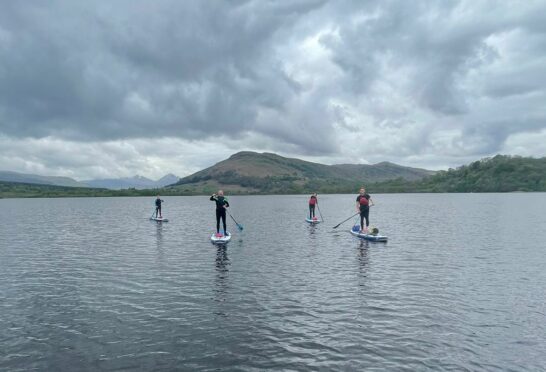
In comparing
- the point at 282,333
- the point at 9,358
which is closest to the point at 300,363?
the point at 282,333

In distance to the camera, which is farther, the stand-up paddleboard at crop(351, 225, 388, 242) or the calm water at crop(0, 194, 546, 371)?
the stand-up paddleboard at crop(351, 225, 388, 242)

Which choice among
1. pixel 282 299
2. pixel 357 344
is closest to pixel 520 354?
pixel 357 344

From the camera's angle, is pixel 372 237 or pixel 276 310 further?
pixel 372 237

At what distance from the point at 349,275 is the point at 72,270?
1857 centimetres

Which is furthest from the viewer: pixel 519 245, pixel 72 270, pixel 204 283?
pixel 519 245

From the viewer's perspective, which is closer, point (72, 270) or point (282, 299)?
point (282, 299)

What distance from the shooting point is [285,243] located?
128 ft

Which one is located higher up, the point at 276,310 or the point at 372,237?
the point at 372,237

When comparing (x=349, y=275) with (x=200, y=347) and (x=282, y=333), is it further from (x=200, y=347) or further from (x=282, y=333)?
(x=200, y=347)

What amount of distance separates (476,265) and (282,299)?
1588 centimetres

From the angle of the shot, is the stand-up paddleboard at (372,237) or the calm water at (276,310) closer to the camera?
the calm water at (276,310)

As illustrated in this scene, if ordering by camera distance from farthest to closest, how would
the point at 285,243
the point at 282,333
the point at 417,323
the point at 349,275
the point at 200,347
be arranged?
the point at 285,243, the point at 349,275, the point at 417,323, the point at 282,333, the point at 200,347

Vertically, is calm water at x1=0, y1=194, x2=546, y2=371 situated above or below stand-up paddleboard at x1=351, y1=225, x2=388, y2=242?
below

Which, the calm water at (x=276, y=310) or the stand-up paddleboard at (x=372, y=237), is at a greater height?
the stand-up paddleboard at (x=372, y=237)
